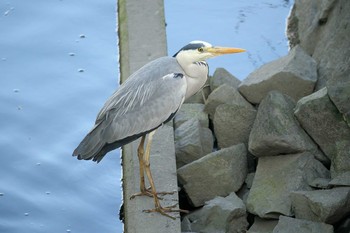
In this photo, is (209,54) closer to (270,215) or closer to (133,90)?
(133,90)

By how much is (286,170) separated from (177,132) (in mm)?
1073

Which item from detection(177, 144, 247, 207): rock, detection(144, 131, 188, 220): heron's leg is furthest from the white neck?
detection(177, 144, 247, 207): rock

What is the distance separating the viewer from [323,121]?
18.3 ft

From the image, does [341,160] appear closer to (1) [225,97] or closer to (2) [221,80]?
(1) [225,97]

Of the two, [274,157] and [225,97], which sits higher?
[225,97]

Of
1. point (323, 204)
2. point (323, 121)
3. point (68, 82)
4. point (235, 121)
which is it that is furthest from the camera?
point (68, 82)

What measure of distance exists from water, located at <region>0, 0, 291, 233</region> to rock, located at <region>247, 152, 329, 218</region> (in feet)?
3.53

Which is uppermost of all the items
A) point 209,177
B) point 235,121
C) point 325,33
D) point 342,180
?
point 325,33

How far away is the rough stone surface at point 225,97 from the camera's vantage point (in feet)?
20.7

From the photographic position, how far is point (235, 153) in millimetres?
5828

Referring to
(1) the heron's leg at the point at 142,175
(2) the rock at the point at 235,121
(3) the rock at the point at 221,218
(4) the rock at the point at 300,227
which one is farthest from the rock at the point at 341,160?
(1) the heron's leg at the point at 142,175

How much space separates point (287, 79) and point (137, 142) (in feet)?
3.89

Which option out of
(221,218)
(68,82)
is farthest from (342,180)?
(68,82)

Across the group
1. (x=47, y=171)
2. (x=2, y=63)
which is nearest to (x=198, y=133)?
(x=47, y=171)
